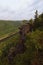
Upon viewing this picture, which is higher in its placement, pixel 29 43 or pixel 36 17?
pixel 36 17

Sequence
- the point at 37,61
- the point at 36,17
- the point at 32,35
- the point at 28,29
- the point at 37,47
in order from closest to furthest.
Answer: the point at 37,61 < the point at 37,47 < the point at 32,35 < the point at 28,29 < the point at 36,17

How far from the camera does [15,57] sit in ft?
263

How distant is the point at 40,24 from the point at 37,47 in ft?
82.7

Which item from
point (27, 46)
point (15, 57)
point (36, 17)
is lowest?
point (15, 57)

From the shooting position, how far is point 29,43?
256ft

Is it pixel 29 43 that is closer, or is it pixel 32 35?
pixel 29 43

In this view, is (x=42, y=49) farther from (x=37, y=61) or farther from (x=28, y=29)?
(x=28, y=29)

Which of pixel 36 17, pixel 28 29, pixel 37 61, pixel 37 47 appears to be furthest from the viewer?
pixel 36 17

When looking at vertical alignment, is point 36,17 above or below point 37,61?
above

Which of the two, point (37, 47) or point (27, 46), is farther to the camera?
point (27, 46)

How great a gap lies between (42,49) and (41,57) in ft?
12.0

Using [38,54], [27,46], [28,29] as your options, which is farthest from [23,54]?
[28,29]

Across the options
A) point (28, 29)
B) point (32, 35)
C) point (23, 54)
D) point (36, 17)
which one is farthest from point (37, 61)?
point (36, 17)

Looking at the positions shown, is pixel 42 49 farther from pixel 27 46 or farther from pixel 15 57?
pixel 15 57
